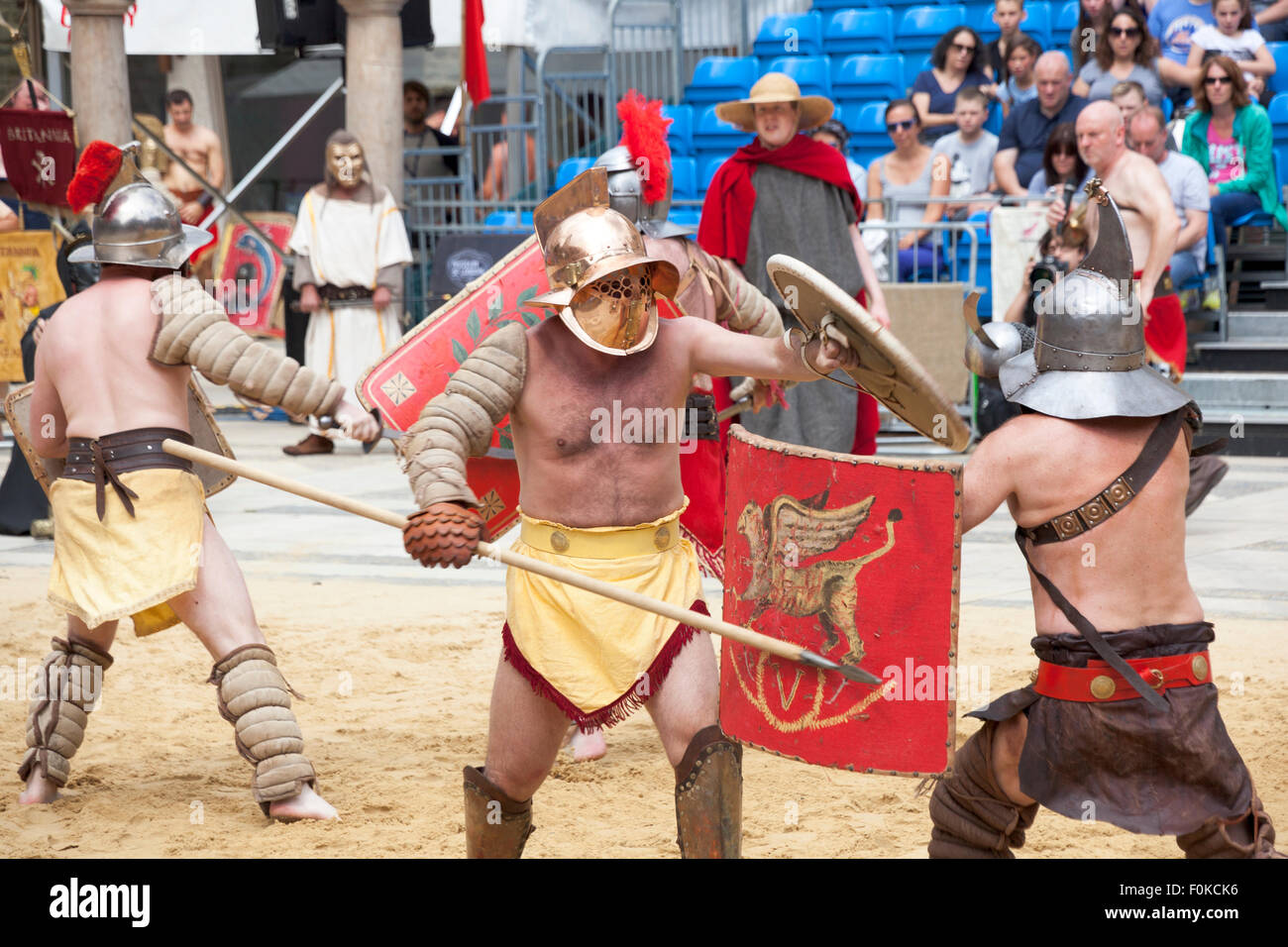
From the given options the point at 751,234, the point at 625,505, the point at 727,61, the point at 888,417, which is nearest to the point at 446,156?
the point at 727,61

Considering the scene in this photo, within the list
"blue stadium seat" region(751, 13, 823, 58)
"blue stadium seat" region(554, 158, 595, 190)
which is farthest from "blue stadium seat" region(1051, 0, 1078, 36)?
"blue stadium seat" region(554, 158, 595, 190)

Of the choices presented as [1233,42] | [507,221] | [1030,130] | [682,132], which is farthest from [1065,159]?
[682,132]

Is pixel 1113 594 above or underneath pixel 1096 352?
underneath

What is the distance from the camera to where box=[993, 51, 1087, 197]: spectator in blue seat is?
9.70 m

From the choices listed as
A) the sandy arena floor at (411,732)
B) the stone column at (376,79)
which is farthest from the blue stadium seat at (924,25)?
the sandy arena floor at (411,732)

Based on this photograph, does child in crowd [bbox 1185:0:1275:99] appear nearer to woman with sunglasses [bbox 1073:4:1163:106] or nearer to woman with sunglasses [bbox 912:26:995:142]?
woman with sunglasses [bbox 1073:4:1163:106]

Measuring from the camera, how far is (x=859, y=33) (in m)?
13.8

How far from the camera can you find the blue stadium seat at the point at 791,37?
14.1 m

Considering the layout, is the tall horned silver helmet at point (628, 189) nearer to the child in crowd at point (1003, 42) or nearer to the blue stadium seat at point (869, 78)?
the child in crowd at point (1003, 42)

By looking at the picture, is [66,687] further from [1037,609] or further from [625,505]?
[1037,609]

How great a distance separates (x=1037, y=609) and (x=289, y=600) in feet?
14.1

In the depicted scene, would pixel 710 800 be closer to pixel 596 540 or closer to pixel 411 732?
pixel 596 540

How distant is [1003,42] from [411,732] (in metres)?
7.93

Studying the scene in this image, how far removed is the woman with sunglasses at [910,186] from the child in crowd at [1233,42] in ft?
5.84
